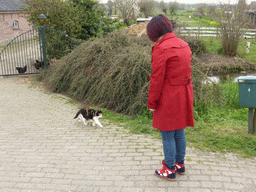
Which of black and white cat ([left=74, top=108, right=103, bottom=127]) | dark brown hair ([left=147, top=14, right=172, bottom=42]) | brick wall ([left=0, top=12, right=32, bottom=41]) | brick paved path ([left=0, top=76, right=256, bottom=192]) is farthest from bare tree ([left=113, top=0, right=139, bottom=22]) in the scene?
dark brown hair ([left=147, top=14, right=172, bottom=42])

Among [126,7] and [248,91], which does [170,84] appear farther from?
[126,7]

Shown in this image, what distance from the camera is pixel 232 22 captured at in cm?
1468

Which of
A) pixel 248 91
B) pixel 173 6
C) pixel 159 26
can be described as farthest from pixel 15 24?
pixel 159 26


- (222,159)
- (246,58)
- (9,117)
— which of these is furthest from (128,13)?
(222,159)

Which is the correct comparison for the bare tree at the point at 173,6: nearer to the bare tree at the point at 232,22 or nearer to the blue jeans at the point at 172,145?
the bare tree at the point at 232,22

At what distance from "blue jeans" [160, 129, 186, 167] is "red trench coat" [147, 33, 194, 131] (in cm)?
15

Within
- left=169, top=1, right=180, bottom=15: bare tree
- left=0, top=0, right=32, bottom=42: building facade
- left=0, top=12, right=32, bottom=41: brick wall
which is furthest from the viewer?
left=169, top=1, right=180, bottom=15: bare tree

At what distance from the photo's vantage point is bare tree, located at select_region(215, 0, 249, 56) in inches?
566

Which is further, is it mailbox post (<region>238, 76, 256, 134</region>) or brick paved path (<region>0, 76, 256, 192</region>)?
mailbox post (<region>238, 76, 256, 134</region>)

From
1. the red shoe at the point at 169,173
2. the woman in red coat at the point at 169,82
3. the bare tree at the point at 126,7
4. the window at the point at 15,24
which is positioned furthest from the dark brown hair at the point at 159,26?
the bare tree at the point at 126,7

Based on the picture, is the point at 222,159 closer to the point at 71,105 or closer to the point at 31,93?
the point at 71,105

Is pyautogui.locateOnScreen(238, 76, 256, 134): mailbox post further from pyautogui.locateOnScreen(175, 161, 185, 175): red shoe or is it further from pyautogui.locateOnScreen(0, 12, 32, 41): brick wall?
pyautogui.locateOnScreen(0, 12, 32, 41): brick wall

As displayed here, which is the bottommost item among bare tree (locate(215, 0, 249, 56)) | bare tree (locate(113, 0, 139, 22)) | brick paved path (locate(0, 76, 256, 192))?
brick paved path (locate(0, 76, 256, 192))

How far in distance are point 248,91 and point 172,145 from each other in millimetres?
1918
